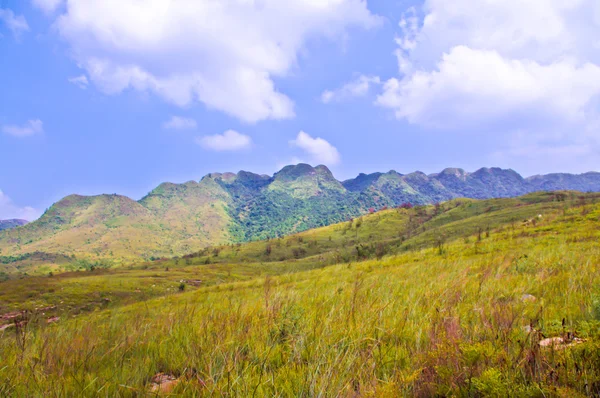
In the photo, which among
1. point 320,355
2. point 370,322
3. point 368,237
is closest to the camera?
point 320,355

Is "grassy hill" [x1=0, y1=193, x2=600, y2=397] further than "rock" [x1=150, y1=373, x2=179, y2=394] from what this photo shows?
No

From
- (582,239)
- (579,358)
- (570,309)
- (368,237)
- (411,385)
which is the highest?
(579,358)

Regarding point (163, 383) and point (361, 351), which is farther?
point (361, 351)

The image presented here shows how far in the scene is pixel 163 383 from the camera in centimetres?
210

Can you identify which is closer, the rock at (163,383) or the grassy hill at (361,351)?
the grassy hill at (361,351)

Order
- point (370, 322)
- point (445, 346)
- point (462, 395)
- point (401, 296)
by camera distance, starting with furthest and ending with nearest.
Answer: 1. point (401, 296)
2. point (370, 322)
3. point (445, 346)
4. point (462, 395)

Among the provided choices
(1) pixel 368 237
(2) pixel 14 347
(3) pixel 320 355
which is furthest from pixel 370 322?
(1) pixel 368 237

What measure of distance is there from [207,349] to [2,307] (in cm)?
3277

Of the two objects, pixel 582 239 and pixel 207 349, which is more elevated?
pixel 207 349

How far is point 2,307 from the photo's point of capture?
79.6 feet

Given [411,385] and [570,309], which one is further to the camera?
[570,309]

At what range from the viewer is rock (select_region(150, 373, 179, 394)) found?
6.25ft

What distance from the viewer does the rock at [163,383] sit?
6.25 feet

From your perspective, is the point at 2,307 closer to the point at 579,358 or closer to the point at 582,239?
the point at 579,358
